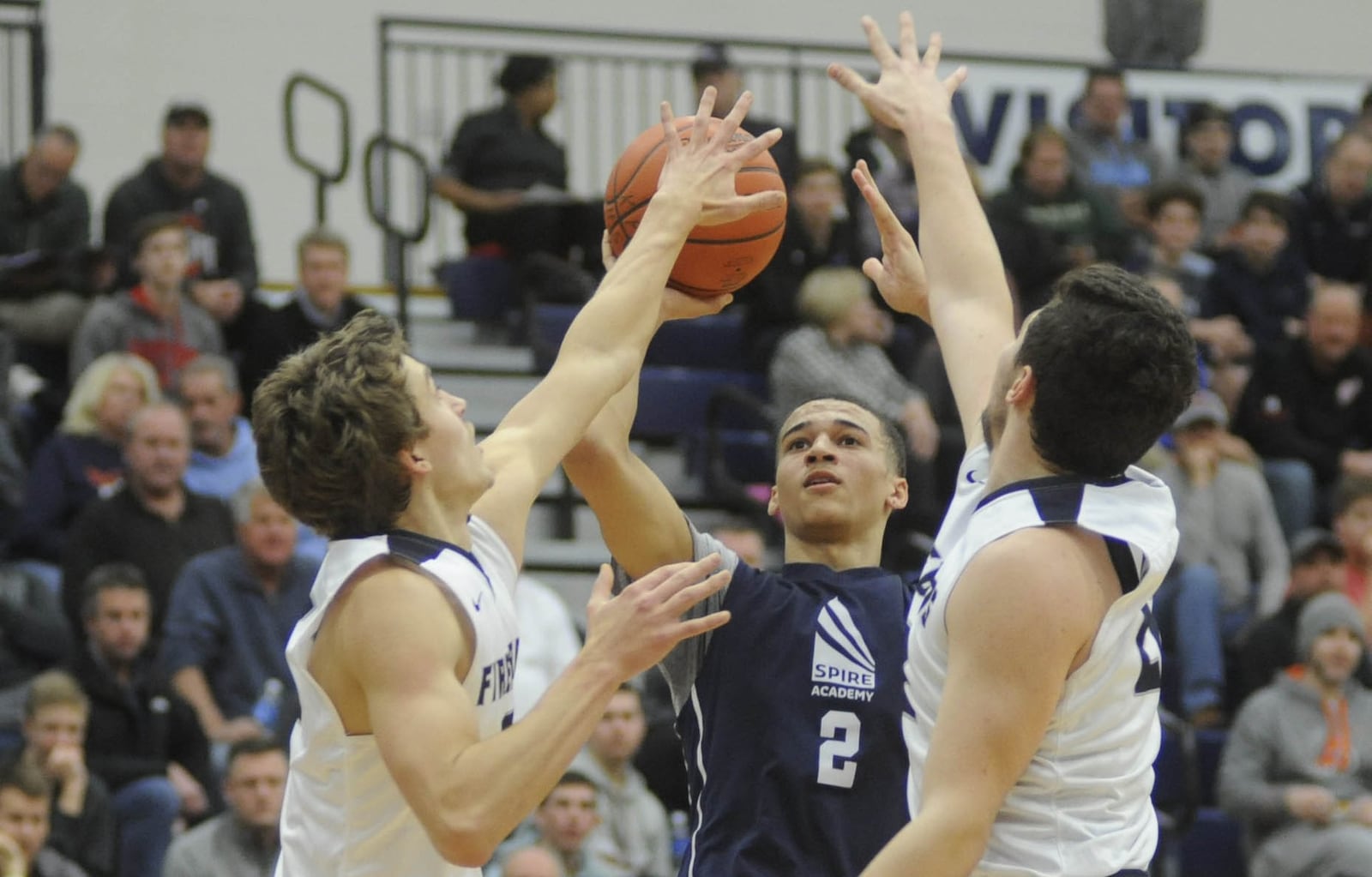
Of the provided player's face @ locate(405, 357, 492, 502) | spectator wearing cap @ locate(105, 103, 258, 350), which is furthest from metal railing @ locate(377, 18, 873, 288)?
player's face @ locate(405, 357, 492, 502)

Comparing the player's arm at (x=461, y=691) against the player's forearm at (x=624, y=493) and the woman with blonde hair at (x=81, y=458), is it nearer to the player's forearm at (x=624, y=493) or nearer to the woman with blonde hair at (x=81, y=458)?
the player's forearm at (x=624, y=493)

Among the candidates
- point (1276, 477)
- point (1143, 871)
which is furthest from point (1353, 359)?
point (1143, 871)

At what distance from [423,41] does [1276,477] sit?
5.14 m

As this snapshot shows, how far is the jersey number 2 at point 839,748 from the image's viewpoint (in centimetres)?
369

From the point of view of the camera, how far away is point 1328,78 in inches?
464

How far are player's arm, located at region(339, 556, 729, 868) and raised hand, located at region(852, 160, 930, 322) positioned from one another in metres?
0.96

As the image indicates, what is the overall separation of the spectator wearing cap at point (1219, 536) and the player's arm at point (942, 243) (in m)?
Answer: 4.88

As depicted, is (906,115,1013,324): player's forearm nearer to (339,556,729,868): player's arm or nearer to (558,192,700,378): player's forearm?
(558,192,700,378): player's forearm

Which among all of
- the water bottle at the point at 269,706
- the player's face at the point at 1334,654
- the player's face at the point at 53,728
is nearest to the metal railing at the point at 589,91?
the water bottle at the point at 269,706

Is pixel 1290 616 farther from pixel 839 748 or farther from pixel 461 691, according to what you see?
pixel 461 691

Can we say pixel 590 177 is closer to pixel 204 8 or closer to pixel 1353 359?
pixel 204 8

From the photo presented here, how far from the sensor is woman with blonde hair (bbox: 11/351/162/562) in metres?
7.69

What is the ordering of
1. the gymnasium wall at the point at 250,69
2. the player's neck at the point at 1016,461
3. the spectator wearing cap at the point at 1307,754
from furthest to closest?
the gymnasium wall at the point at 250,69, the spectator wearing cap at the point at 1307,754, the player's neck at the point at 1016,461

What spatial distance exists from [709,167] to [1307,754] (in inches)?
190
